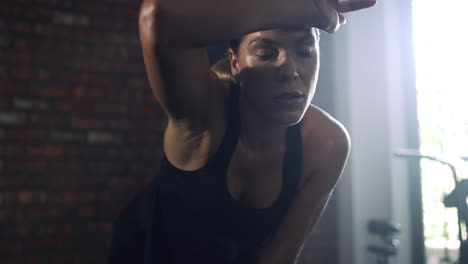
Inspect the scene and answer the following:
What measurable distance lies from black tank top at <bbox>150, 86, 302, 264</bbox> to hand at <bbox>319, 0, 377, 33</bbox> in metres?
0.21

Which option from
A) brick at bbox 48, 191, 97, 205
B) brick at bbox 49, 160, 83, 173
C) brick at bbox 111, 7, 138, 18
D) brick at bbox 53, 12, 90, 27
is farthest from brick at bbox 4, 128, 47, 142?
brick at bbox 111, 7, 138, 18

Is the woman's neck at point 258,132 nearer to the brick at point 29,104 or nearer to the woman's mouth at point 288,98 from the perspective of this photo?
the woman's mouth at point 288,98

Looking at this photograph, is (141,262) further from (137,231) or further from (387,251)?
(387,251)

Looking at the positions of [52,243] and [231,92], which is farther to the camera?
[52,243]

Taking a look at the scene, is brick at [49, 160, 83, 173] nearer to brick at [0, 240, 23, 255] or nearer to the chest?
brick at [0, 240, 23, 255]

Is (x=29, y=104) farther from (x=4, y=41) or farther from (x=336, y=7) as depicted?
(x=336, y=7)

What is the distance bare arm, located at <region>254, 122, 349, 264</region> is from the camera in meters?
0.84

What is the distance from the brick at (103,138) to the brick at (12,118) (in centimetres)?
27

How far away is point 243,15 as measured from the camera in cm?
55

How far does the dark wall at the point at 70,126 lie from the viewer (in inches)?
73.9

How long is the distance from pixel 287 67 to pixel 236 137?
15 centimetres

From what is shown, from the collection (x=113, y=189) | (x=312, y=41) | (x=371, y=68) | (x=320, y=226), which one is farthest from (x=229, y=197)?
(x=371, y=68)

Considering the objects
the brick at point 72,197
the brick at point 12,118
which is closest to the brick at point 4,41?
the brick at point 12,118

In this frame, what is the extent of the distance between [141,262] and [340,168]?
0.43m
